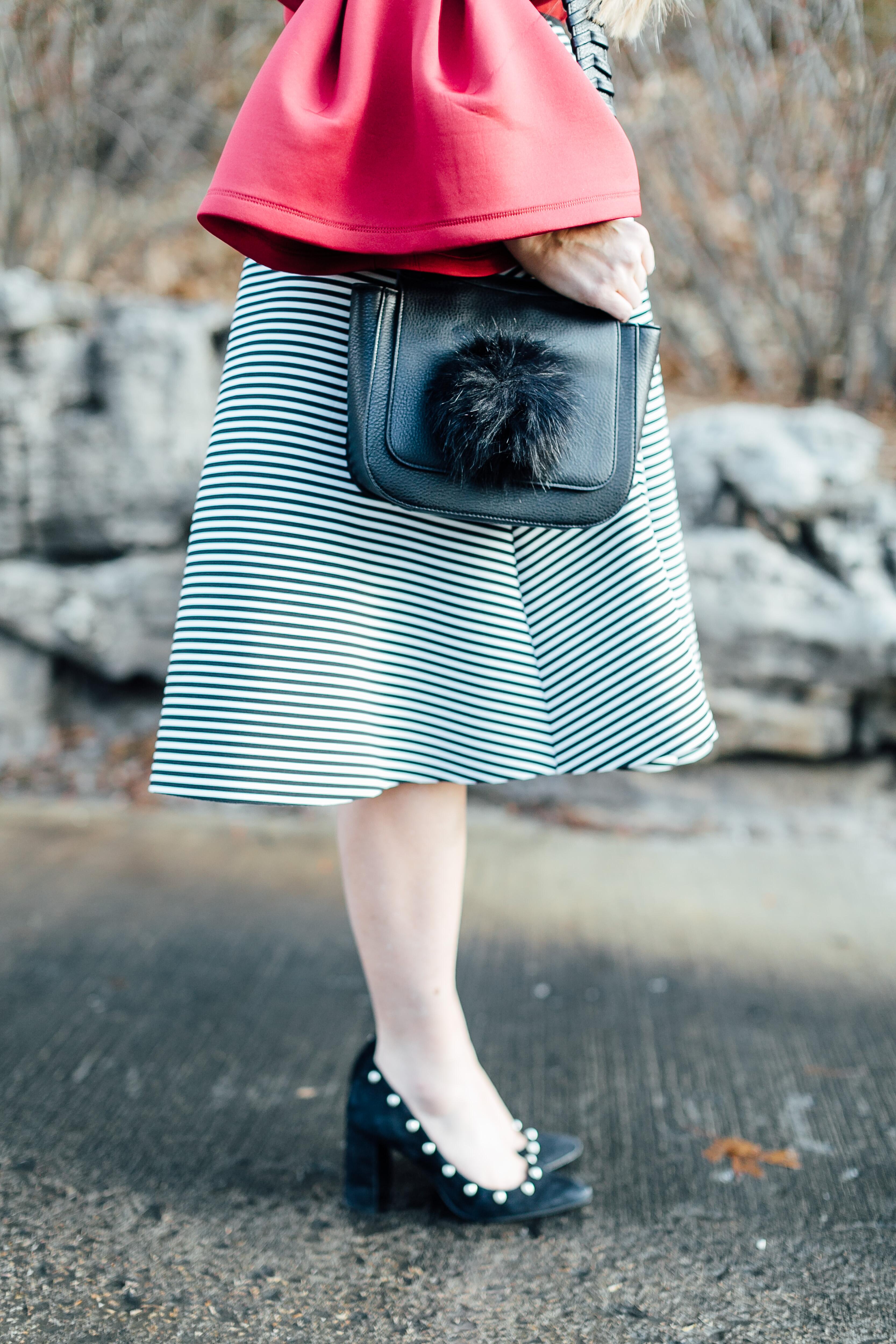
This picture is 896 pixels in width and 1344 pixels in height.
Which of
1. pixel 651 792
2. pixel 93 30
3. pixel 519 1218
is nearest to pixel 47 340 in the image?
pixel 93 30

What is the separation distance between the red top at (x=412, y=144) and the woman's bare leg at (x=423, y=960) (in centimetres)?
62

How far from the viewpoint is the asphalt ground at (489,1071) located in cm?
121

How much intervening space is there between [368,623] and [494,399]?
0.96ft

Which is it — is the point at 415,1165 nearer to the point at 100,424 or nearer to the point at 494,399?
the point at 494,399

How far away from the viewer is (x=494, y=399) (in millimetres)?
1034

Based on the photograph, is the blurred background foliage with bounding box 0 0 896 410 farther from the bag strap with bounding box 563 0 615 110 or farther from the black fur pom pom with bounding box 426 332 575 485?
the black fur pom pom with bounding box 426 332 575 485

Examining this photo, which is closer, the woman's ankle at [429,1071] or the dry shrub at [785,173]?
the woman's ankle at [429,1071]

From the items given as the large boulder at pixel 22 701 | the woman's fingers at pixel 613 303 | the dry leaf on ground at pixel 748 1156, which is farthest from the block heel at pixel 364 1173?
the large boulder at pixel 22 701

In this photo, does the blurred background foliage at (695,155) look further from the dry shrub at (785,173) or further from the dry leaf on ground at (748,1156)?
the dry leaf on ground at (748,1156)

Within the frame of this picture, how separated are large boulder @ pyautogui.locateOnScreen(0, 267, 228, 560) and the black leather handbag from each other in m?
1.98

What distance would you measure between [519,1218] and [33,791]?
2.01 meters

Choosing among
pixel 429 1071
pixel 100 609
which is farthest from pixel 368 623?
pixel 100 609

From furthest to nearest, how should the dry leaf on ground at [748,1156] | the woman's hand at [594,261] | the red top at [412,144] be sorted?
1. the dry leaf on ground at [748,1156]
2. the woman's hand at [594,261]
3. the red top at [412,144]

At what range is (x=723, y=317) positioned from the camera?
346 cm
